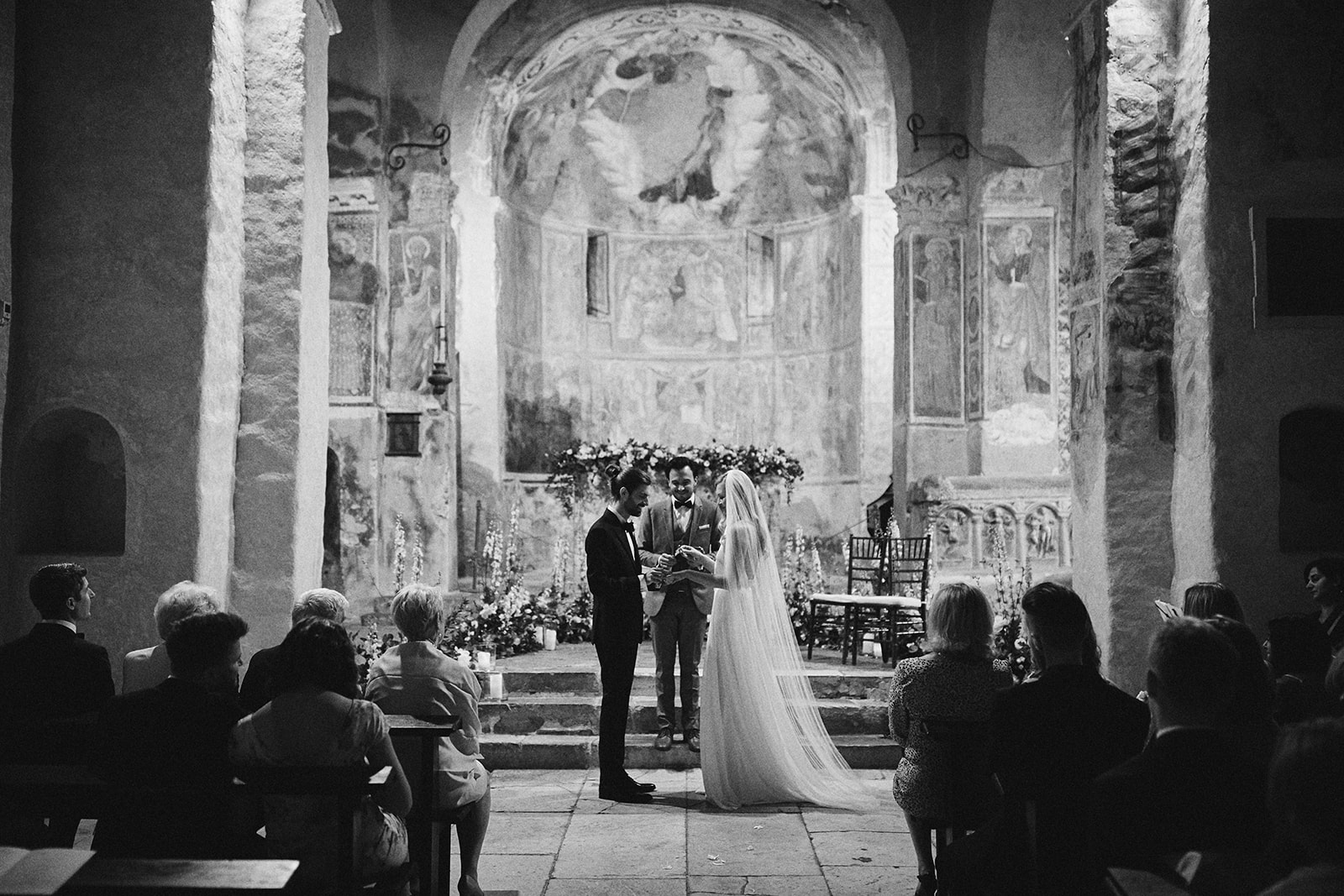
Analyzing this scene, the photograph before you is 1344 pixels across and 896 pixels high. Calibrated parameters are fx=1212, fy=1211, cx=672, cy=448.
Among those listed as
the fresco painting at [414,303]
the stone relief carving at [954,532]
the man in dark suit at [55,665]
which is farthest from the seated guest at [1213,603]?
the fresco painting at [414,303]

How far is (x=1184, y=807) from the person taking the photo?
2.64 m

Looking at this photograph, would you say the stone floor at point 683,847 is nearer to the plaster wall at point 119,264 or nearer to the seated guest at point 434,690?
the seated guest at point 434,690

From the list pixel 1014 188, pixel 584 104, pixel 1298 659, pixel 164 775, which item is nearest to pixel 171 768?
pixel 164 775

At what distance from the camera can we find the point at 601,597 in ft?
21.4

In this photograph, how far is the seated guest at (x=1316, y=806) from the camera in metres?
1.92

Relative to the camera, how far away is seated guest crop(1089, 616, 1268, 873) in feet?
8.61

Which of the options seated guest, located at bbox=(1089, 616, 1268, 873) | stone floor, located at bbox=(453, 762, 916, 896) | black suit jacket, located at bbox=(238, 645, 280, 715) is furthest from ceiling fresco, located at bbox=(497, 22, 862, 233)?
seated guest, located at bbox=(1089, 616, 1268, 873)

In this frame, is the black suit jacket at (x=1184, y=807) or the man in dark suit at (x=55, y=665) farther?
the man in dark suit at (x=55, y=665)

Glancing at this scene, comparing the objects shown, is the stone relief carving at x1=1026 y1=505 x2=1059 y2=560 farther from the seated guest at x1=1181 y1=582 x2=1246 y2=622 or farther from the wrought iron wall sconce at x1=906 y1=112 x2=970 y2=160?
the seated guest at x1=1181 y1=582 x2=1246 y2=622

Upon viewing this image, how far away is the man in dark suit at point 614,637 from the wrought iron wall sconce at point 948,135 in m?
8.40

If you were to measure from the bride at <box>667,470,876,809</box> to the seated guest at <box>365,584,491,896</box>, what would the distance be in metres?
2.10

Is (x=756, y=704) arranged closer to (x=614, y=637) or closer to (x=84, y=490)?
(x=614, y=637)

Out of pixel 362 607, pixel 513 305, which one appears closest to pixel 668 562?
pixel 362 607

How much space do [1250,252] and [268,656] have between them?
5.44m
